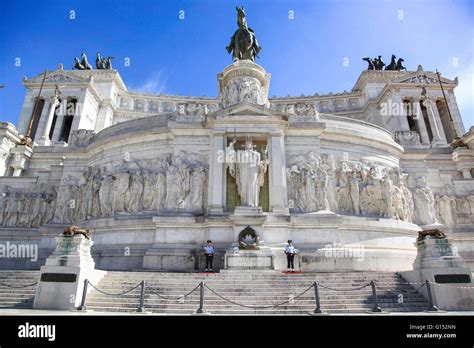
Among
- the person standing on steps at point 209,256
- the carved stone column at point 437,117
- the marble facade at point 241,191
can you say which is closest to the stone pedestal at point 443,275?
the marble facade at point 241,191

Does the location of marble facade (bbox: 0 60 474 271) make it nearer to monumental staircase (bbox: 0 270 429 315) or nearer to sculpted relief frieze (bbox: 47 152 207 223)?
sculpted relief frieze (bbox: 47 152 207 223)

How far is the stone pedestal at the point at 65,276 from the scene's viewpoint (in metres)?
11.4

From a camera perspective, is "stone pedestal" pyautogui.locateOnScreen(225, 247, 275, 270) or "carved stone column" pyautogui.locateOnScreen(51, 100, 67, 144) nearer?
"stone pedestal" pyautogui.locateOnScreen(225, 247, 275, 270)

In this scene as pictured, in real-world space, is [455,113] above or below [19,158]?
above

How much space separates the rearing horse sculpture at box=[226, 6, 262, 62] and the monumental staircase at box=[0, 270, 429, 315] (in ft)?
73.3

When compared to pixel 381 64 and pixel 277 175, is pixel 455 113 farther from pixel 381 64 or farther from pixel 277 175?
pixel 277 175

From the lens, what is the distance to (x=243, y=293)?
12.3 metres

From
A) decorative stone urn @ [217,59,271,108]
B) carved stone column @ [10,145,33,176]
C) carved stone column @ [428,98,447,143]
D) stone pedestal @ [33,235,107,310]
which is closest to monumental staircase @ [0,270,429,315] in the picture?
stone pedestal @ [33,235,107,310]

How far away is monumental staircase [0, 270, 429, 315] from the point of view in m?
11.0

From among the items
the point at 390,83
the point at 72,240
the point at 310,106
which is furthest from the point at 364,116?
the point at 72,240

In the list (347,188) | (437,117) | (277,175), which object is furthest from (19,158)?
(437,117)

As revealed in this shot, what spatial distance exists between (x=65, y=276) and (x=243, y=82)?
65.1ft

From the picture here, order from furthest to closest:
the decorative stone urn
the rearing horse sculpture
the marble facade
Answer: the rearing horse sculpture, the decorative stone urn, the marble facade
